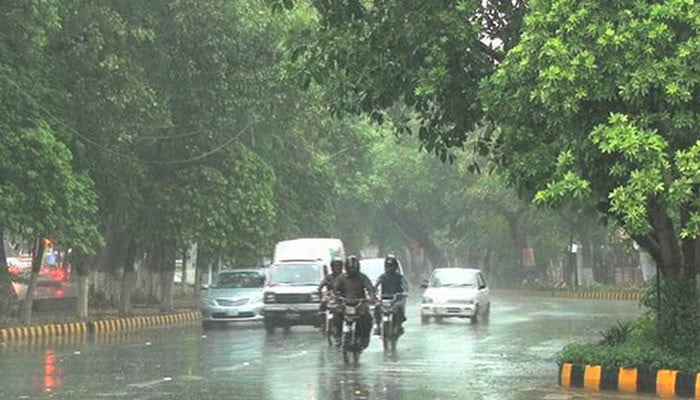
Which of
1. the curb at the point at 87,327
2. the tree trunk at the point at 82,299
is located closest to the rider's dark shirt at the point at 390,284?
the curb at the point at 87,327

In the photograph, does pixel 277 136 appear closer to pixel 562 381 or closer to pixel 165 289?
pixel 165 289

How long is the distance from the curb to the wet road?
5.64ft

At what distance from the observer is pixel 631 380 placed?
12398mm

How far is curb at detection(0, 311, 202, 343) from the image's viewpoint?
22578 mm

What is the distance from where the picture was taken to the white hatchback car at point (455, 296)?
1082 inches

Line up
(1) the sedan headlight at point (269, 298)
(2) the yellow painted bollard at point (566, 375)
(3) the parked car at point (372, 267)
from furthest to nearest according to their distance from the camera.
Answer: (3) the parked car at point (372, 267) → (1) the sedan headlight at point (269, 298) → (2) the yellow painted bollard at point (566, 375)

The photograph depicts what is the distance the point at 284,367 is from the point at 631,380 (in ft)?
16.2

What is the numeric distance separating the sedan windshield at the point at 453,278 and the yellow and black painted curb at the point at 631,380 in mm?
15549

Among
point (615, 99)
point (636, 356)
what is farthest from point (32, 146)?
point (615, 99)

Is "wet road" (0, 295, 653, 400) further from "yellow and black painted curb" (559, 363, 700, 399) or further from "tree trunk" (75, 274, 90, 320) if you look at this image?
"tree trunk" (75, 274, 90, 320)

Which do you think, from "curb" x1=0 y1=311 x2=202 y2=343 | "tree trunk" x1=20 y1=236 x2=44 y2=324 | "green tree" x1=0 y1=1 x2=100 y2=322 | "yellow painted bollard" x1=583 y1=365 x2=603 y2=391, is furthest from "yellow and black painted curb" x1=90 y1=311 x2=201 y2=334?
"yellow painted bollard" x1=583 y1=365 x2=603 y2=391

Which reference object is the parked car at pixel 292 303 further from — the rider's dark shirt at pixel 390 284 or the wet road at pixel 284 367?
the rider's dark shirt at pixel 390 284

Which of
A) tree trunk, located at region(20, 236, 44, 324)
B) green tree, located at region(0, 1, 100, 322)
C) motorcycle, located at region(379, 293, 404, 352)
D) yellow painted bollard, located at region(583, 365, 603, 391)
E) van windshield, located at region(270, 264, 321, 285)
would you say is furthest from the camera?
tree trunk, located at region(20, 236, 44, 324)

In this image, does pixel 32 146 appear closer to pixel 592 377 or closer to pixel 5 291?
pixel 5 291
